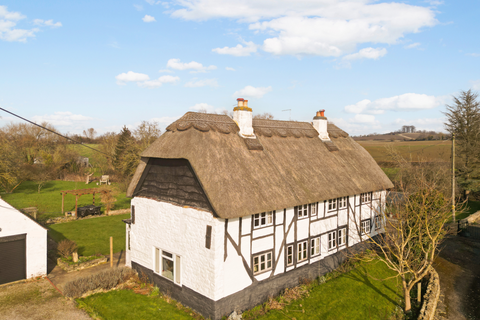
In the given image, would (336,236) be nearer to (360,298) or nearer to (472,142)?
(360,298)

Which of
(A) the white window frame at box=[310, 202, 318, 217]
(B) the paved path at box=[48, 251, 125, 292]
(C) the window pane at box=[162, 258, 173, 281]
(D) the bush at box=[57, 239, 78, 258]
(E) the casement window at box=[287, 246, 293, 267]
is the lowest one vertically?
(B) the paved path at box=[48, 251, 125, 292]

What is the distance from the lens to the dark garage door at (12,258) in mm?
12836

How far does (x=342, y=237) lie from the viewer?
15.5 meters

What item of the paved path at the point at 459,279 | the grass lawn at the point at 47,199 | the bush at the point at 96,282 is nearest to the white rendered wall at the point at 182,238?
the bush at the point at 96,282

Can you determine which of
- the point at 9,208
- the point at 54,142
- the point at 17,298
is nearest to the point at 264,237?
the point at 17,298

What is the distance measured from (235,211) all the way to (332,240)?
23.7 ft

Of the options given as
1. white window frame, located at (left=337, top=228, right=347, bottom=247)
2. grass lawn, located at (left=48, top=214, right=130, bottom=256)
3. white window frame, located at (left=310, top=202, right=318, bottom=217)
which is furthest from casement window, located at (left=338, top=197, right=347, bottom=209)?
grass lawn, located at (left=48, top=214, right=130, bottom=256)

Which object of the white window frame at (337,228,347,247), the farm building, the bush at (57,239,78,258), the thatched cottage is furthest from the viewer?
the bush at (57,239,78,258)

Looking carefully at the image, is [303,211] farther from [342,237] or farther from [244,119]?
[244,119]

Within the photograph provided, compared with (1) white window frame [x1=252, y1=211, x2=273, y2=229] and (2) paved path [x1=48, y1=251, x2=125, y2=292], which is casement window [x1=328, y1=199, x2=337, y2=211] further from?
(2) paved path [x1=48, y1=251, x2=125, y2=292]

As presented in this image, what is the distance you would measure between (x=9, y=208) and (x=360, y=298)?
15.8m

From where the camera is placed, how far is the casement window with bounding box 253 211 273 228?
1126cm

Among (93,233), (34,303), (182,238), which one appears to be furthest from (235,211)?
(93,233)

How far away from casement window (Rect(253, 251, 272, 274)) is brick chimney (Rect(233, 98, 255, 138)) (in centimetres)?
535
